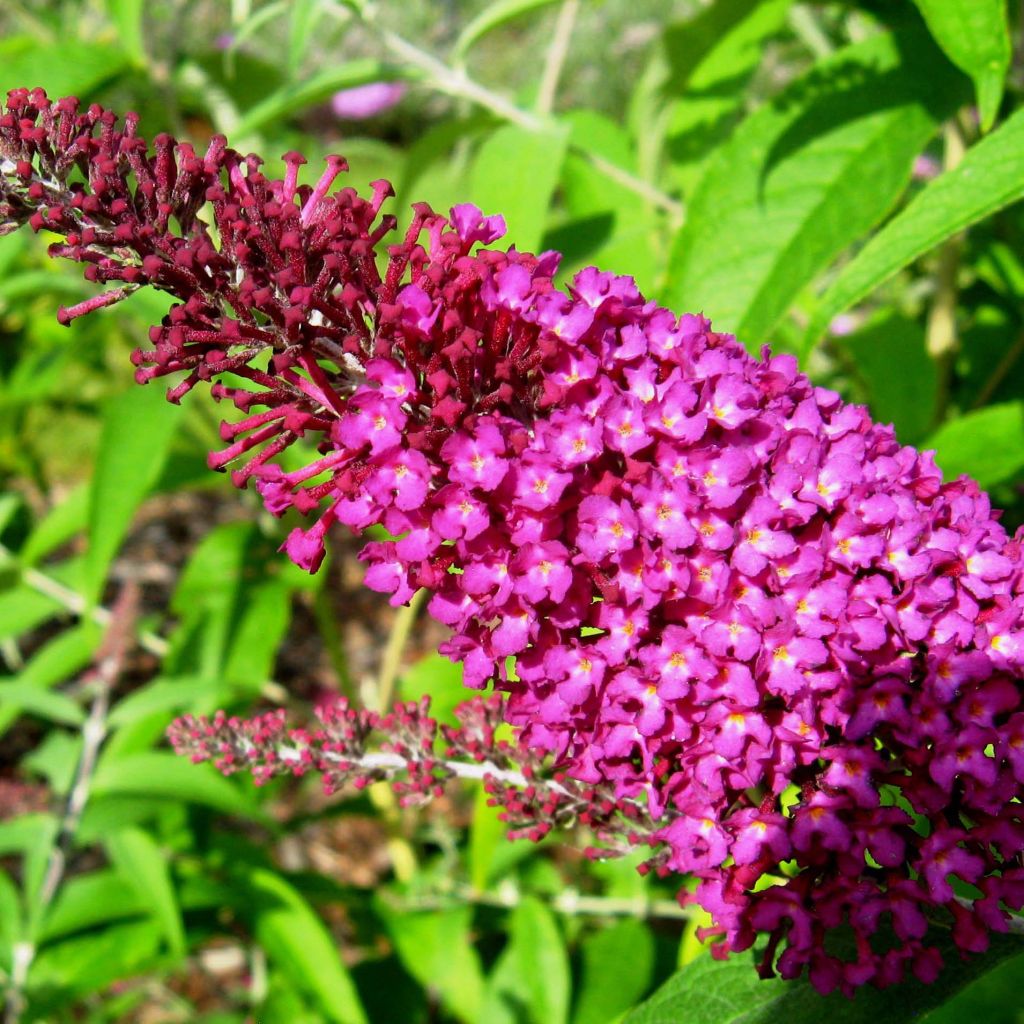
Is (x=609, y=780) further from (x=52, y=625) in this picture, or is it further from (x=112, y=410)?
(x=52, y=625)

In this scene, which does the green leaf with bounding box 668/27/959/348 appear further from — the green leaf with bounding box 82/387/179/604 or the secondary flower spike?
the green leaf with bounding box 82/387/179/604

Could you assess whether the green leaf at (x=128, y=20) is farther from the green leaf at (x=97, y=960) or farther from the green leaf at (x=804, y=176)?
the green leaf at (x=97, y=960)

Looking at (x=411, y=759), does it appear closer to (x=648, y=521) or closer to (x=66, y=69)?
(x=648, y=521)

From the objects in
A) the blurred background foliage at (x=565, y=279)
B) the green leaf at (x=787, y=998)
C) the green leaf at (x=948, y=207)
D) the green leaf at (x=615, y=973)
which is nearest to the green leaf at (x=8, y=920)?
the blurred background foliage at (x=565, y=279)

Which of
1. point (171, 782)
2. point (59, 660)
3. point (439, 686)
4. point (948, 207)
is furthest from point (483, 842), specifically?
point (948, 207)

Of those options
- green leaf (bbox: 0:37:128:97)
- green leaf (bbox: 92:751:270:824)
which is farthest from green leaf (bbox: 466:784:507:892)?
green leaf (bbox: 0:37:128:97)
